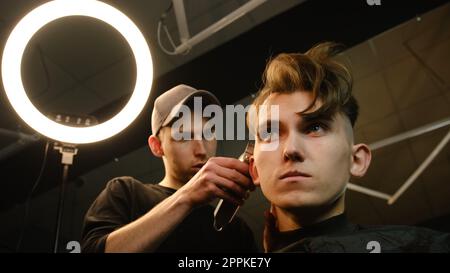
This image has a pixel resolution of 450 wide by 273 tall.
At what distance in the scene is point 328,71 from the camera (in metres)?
0.94

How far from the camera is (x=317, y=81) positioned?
0.89 m

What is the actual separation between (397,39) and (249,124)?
1805 mm

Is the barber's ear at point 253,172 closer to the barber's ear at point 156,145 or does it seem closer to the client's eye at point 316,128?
the client's eye at point 316,128

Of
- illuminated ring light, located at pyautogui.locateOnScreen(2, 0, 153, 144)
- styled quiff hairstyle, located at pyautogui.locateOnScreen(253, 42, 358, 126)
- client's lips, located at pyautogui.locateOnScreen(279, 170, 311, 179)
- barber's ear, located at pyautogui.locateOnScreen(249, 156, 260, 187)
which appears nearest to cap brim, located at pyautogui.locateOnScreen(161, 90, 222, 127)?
illuminated ring light, located at pyautogui.locateOnScreen(2, 0, 153, 144)

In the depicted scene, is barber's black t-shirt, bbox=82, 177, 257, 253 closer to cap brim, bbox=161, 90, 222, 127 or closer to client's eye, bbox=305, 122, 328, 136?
cap brim, bbox=161, 90, 222, 127

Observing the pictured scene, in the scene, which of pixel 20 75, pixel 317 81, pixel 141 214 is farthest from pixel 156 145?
pixel 317 81

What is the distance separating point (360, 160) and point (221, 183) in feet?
1.08

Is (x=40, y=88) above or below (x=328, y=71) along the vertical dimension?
above

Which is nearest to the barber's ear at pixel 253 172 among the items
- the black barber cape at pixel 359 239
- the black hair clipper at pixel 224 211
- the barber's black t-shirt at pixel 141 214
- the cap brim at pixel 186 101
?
the black hair clipper at pixel 224 211
